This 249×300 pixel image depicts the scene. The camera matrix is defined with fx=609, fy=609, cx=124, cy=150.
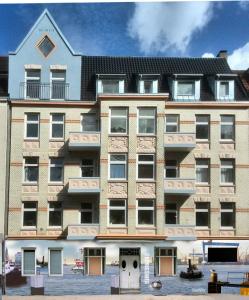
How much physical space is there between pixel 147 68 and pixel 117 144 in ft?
5.21

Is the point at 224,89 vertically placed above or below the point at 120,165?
above

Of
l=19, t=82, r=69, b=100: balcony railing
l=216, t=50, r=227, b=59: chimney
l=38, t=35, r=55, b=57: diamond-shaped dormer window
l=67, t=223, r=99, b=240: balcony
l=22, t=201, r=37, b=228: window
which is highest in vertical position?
l=38, t=35, r=55, b=57: diamond-shaped dormer window

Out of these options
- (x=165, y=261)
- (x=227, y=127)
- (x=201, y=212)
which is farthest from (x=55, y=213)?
(x=227, y=127)

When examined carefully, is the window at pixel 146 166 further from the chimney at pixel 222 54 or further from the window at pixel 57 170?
the chimney at pixel 222 54

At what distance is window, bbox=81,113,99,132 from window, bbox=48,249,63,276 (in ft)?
7.76

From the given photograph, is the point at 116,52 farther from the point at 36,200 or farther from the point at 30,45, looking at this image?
the point at 36,200

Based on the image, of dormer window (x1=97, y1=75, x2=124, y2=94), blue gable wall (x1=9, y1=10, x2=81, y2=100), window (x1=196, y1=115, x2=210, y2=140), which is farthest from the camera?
dormer window (x1=97, y1=75, x2=124, y2=94)

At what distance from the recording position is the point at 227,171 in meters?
11.6

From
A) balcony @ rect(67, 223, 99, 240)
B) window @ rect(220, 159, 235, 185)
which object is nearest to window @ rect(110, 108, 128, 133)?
balcony @ rect(67, 223, 99, 240)

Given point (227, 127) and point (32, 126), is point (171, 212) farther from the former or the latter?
point (32, 126)

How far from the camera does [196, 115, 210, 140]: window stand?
38.1ft

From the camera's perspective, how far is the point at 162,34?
10.7m

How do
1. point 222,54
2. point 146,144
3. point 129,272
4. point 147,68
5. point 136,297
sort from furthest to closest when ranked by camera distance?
point 147,68
point 146,144
point 129,272
point 222,54
point 136,297

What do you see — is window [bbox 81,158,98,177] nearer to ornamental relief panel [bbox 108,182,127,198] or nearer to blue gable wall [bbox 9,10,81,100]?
ornamental relief panel [bbox 108,182,127,198]
